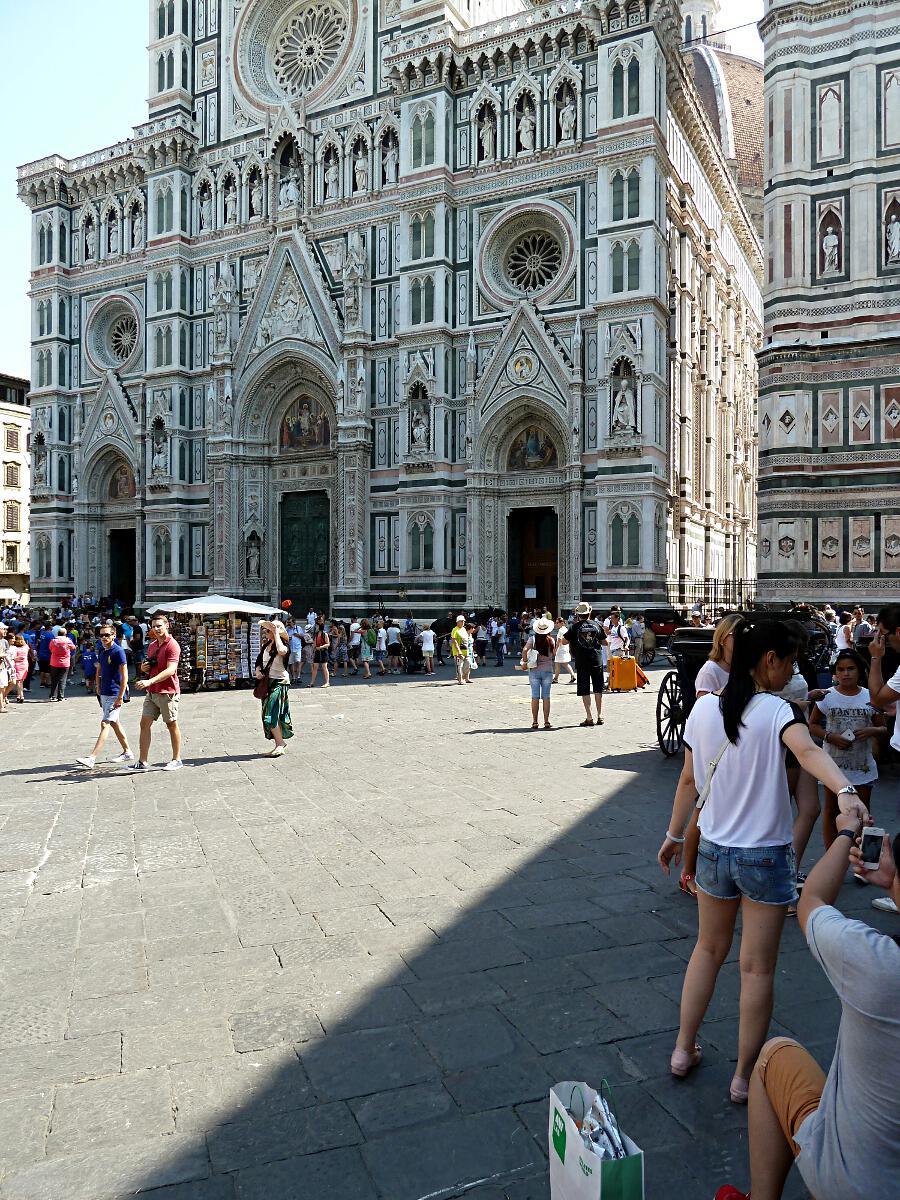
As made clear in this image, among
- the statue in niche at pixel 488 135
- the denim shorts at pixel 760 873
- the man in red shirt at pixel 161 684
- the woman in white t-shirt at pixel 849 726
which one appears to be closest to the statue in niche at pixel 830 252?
the statue in niche at pixel 488 135

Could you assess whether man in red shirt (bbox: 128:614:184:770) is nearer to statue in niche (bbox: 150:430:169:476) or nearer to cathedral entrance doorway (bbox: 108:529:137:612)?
statue in niche (bbox: 150:430:169:476)

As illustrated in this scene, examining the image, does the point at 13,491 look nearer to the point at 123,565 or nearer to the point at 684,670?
the point at 123,565

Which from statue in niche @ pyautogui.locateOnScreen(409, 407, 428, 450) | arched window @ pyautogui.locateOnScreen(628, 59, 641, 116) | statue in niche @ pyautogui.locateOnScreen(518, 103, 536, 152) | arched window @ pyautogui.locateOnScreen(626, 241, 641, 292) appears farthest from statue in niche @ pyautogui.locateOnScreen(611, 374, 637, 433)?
statue in niche @ pyautogui.locateOnScreen(518, 103, 536, 152)

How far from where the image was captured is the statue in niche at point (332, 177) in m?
31.4

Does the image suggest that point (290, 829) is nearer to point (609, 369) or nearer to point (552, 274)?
point (609, 369)

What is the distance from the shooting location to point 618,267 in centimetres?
2622

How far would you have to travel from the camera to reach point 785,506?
75.7 feet

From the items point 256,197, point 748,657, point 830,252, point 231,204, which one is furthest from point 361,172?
point 748,657

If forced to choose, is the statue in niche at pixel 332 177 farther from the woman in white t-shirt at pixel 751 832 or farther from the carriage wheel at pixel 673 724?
the woman in white t-shirt at pixel 751 832

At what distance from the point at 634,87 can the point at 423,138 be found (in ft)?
23.4

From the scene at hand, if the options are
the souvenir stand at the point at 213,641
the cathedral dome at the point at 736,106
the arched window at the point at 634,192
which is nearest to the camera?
the souvenir stand at the point at 213,641

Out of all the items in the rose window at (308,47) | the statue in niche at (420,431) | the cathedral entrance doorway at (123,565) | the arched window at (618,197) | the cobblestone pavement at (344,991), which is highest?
the rose window at (308,47)

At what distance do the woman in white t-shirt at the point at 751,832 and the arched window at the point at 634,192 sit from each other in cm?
2578

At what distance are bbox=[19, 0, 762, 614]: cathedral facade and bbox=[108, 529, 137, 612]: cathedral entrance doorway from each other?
11cm
